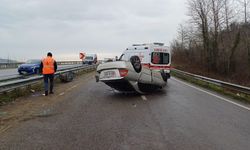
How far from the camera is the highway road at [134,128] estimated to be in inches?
209

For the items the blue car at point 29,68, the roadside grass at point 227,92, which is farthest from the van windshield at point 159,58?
the blue car at point 29,68

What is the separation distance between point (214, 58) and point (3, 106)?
3786 centimetres

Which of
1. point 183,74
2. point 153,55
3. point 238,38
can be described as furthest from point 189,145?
point 238,38

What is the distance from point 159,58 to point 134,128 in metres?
13.4

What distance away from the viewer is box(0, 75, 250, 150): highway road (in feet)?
17.4

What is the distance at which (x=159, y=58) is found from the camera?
19.6 metres

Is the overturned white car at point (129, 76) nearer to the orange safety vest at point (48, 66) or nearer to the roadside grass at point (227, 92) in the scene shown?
the orange safety vest at point (48, 66)

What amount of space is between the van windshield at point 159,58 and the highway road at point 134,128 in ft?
31.4

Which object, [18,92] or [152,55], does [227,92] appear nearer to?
[152,55]

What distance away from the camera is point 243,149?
5113 mm

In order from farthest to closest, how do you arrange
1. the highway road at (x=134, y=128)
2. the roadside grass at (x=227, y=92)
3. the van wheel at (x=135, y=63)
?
the van wheel at (x=135, y=63), the roadside grass at (x=227, y=92), the highway road at (x=134, y=128)

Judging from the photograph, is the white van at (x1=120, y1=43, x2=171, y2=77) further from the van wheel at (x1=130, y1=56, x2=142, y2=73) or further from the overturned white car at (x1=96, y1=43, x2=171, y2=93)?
the van wheel at (x1=130, y1=56, x2=142, y2=73)

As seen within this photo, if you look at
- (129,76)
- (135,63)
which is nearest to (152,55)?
(135,63)

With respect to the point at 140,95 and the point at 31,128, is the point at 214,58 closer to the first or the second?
the point at 140,95
